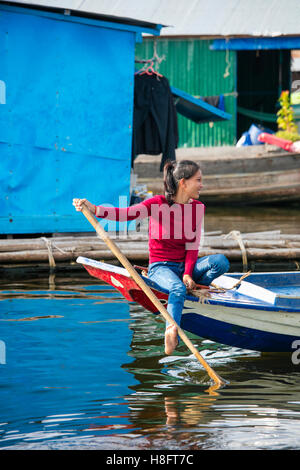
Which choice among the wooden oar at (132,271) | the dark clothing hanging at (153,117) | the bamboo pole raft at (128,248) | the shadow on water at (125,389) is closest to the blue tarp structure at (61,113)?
the dark clothing hanging at (153,117)

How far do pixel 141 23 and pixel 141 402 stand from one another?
6506mm

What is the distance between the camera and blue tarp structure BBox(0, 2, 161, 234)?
983cm

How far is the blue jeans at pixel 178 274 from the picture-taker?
5758 mm

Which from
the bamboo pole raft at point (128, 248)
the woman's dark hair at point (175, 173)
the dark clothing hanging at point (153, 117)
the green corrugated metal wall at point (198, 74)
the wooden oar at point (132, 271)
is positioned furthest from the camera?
the green corrugated metal wall at point (198, 74)

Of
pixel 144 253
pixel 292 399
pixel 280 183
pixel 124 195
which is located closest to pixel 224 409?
pixel 292 399

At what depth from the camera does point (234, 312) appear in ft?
19.9

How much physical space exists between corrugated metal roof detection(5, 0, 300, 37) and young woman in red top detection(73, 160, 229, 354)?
1170cm

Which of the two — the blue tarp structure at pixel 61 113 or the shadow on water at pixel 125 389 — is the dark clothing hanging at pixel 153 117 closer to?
the blue tarp structure at pixel 61 113

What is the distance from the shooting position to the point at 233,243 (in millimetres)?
10078

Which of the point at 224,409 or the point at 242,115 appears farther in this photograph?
the point at 242,115

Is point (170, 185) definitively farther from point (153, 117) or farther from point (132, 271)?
point (153, 117)

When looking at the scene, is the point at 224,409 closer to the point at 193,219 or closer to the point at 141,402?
the point at 141,402

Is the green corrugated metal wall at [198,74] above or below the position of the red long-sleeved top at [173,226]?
above

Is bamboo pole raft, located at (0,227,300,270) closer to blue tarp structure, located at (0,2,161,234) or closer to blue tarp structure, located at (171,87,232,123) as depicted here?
blue tarp structure, located at (0,2,161,234)
